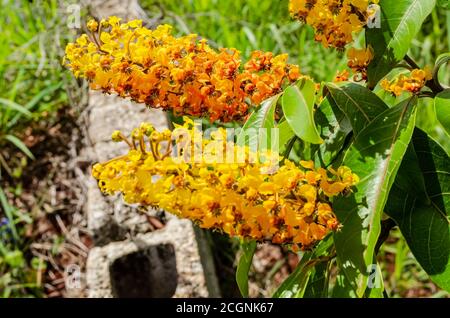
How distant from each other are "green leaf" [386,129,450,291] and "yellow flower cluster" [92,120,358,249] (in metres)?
0.19

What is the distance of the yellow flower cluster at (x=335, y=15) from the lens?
105cm

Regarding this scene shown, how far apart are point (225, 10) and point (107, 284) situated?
1.55m

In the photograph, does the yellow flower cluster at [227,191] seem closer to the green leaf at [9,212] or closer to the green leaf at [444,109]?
the green leaf at [444,109]

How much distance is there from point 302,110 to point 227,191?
0.53ft

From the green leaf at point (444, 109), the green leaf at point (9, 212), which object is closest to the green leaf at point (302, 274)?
the green leaf at point (444, 109)

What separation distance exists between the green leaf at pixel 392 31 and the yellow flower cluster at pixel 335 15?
0.03 meters

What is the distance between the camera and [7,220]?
285 cm

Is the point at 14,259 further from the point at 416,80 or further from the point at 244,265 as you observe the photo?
the point at 416,80

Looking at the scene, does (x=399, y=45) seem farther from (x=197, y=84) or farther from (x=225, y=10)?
(x=225, y=10)

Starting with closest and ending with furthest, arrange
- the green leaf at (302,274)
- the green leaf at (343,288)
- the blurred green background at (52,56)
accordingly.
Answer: the green leaf at (343,288) < the green leaf at (302,274) < the blurred green background at (52,56)

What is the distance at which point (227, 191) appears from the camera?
0.91m

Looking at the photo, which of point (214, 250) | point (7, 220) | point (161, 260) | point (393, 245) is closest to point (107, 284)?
point (161, 260)

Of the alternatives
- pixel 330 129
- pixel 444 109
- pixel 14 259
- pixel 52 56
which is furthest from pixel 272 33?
pixel 444 109

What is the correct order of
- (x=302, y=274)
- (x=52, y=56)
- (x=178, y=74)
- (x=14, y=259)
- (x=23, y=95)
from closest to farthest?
(x=178, y=74)
(x=302, y=274)
(x=14, y=259)
(x=52, y=56)
(x=23, y=95)
